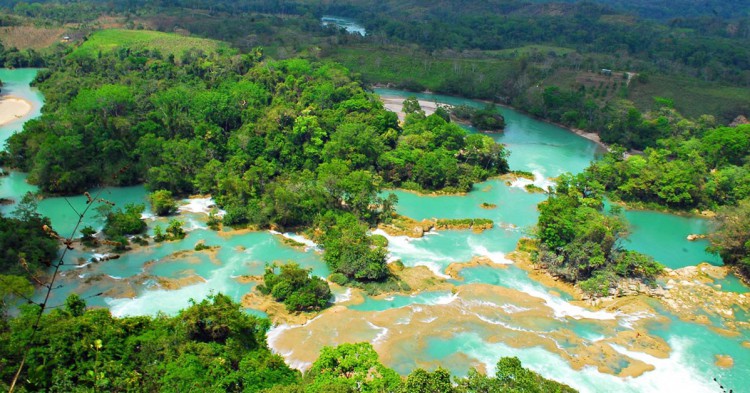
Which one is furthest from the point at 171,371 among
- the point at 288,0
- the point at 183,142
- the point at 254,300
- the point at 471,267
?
the point at 288,0

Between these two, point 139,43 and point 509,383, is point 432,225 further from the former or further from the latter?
point 139,43

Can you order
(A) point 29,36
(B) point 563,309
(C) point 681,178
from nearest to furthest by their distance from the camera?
(B) point 563,309
(C) point 681,178
(A) point 29,36

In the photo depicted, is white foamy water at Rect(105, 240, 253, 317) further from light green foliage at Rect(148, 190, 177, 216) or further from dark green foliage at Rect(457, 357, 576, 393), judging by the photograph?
dark green foliage at Rect(457, 357, 576, 393)

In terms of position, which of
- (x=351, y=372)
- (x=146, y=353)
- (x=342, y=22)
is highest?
(x=342, y=22)

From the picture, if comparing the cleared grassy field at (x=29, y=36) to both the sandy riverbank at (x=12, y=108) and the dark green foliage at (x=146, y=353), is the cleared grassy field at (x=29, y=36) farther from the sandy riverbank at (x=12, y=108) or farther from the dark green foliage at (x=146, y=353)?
the dark green foliage at (x=146, y=353)

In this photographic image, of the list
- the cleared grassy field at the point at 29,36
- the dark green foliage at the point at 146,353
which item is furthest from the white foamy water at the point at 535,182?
the cleared grassy field at the point at 29,36

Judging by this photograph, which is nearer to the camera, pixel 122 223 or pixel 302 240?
pixel 122 223

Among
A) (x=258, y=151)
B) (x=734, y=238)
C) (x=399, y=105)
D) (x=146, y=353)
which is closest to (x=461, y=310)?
(x=146, y=353)
